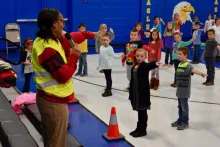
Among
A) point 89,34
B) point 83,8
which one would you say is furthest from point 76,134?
point 83,8

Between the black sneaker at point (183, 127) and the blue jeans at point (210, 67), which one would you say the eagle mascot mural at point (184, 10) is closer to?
the blue jeans at point (210, 67)

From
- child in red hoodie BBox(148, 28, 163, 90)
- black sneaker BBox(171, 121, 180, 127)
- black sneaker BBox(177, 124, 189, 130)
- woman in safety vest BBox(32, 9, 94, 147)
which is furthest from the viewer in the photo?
child in red hoodie BBox(148, 28, 163, 90)

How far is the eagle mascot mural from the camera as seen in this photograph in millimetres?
16375

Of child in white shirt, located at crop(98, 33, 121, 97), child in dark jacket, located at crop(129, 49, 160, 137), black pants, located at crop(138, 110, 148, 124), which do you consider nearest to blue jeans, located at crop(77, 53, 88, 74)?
child in white shirt, located at crop(98, 33, 121, 97)

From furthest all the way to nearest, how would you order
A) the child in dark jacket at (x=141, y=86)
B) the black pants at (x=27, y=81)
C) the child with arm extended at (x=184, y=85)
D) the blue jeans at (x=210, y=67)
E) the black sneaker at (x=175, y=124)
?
the blue jeans at (x=210, y=67)
the black pants at (x=27, y=81)
the black sneaker at (x=175, y=124)
the child with arm extended at (x=184, y=85)
the child in dark jacket at (x=141, y=86)

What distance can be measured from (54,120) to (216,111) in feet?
14.3

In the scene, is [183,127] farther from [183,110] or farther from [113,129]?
[113,129]

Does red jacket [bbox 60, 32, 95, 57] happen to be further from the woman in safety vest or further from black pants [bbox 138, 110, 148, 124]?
black pants [bbox 138, 110, 148, 124]

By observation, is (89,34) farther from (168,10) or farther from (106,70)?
(168,10)

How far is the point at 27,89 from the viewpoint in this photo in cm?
748

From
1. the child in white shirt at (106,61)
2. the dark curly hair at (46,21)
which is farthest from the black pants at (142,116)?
the dark curly hair at (46,21)

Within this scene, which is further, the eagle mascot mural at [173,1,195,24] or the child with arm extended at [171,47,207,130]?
the eagle mascot mural at [173,1,195,24]

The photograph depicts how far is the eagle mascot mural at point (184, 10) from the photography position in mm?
16375

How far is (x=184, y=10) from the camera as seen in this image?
16.5 m
